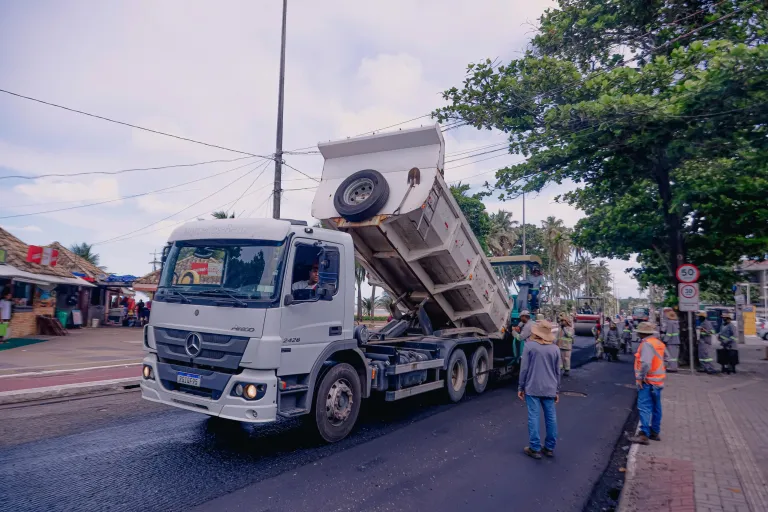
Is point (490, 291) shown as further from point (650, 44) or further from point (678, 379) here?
point (650, 44)

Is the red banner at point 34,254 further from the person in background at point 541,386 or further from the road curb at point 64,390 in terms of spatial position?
the person in background at point 541,386

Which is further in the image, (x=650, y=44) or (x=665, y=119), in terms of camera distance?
(x=650, y=44)

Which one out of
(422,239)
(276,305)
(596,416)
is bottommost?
(596,416)

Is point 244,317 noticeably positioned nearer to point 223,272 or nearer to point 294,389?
point 223,272

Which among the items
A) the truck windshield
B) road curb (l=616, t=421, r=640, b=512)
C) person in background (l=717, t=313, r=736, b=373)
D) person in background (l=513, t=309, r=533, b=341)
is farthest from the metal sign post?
the truck windshield

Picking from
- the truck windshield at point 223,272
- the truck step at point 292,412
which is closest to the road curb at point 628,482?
the truck step at point 292,412

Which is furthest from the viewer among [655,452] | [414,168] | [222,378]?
[414,168]

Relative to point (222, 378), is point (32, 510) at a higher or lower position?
lower

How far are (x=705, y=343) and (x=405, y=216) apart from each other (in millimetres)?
11583

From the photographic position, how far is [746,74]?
9.14m

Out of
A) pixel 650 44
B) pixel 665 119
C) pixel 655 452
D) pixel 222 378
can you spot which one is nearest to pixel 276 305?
pixel 222 378

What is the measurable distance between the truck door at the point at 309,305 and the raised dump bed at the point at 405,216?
4.74ft

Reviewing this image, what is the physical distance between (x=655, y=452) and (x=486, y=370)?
417 centimetres

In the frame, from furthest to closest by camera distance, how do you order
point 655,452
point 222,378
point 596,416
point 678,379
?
point 678,379 < point 596,416 < point 655,452 < point 222,378
